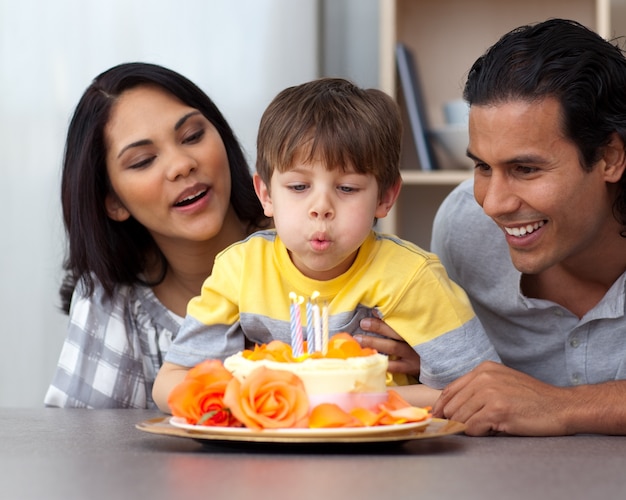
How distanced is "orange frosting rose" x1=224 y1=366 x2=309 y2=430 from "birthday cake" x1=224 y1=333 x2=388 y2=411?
28mm

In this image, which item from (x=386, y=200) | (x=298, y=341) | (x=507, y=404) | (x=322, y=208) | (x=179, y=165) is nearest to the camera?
(x=298, y=341)

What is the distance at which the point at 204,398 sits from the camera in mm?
1219

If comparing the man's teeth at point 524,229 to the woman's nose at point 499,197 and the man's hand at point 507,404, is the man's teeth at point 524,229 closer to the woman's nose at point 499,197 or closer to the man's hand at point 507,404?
the woman's nose at point 499,197

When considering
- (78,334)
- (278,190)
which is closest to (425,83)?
(78,334)

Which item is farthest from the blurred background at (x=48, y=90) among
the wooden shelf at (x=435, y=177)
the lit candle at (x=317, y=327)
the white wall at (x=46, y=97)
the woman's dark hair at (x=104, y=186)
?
the lit candle at (x=317, y=327)

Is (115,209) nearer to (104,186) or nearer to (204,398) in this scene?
(104,186)

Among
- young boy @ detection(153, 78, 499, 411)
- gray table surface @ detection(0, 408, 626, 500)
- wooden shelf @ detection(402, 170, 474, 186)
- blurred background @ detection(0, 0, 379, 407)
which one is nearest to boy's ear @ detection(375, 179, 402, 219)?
young boy @ detection(153, 78, 499, 411)

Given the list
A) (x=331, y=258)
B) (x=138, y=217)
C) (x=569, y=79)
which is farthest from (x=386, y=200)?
(x=138, y=217)

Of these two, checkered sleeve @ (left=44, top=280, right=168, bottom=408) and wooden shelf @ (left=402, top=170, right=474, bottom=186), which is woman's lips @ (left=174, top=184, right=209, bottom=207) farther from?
wooden shelf @ (left=402, top=170, right=474, bottom=186)

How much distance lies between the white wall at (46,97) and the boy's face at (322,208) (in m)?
1.56

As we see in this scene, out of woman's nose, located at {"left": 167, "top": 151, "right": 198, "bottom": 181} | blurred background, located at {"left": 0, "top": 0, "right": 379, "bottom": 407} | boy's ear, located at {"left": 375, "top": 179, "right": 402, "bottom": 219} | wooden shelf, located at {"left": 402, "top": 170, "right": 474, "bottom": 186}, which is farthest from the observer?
blurred background, located at {"left": 0, "top": 0, "right": 379, "bottom": 407}

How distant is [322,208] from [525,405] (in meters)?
0.42

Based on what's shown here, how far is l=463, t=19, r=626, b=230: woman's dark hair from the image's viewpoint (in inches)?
66.6

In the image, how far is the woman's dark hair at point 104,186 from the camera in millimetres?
2100
